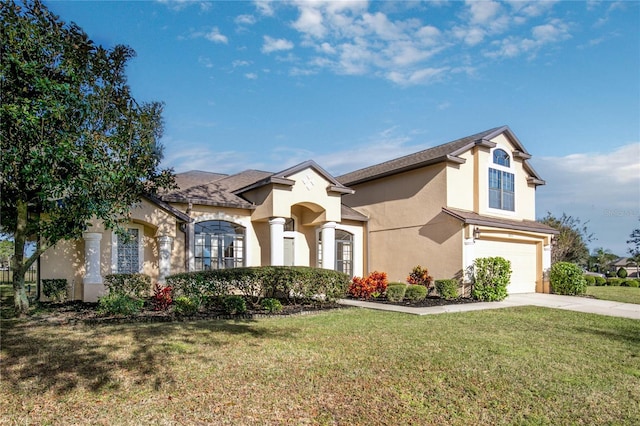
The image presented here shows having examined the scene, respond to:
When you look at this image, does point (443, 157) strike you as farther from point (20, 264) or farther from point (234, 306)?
point (20, 264)

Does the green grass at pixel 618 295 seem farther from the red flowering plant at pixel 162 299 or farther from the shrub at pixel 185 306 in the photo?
the red flowering plant at pixel 162 299

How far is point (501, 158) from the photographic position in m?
19.2

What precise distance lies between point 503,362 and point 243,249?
1202 cm

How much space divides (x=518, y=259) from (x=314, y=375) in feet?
52.6

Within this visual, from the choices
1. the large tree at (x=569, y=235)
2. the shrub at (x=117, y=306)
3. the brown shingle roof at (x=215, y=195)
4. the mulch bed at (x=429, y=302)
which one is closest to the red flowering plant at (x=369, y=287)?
the mulch bed at (x=429, y=302)

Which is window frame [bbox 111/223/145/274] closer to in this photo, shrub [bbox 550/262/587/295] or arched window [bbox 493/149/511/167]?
arched window [bbox 493/149/511/167]

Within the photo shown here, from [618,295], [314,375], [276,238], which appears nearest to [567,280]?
[618,295]

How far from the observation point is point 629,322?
10930mm

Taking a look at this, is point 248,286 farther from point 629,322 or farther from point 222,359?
point 629,322

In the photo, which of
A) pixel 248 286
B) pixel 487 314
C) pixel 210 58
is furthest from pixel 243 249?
pixel 487 314

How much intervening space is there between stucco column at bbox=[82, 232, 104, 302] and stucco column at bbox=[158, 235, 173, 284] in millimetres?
1813

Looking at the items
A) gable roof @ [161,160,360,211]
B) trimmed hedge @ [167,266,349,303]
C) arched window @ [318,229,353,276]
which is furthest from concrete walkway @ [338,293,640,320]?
gable roof @ [161,160,360,211]

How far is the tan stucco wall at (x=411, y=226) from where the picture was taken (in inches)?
669

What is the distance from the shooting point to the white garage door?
17906mm
